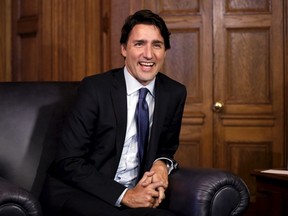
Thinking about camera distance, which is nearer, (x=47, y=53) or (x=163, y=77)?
(x=163, y=77)

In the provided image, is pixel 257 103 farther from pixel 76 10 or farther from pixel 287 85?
pixel 76 10

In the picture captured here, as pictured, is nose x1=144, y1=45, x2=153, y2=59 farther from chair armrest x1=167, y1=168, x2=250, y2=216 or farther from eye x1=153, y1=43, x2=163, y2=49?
chair armrest x1=167, y1=168, x2=250, y2=216

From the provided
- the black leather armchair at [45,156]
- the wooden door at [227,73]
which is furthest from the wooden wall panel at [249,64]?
the black leather armchair at [45,156]

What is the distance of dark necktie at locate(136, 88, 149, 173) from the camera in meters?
2.24

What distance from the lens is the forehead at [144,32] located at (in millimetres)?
2238

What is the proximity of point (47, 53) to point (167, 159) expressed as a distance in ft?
7.34

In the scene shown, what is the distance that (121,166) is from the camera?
225 centimetres

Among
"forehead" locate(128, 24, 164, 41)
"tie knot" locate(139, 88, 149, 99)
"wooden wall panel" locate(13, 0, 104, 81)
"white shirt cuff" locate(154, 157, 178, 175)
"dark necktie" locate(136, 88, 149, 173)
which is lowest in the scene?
"white shirt cuff" locate(154, 157, 178, 175)

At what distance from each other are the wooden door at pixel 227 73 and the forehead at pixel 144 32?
1.76 m

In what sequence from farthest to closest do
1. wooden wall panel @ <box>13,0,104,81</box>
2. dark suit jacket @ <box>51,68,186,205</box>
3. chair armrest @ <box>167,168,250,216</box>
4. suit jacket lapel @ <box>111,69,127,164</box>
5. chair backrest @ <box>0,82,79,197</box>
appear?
1. wooden wall panel @ <box>13,0,104,81</box>
2. chair backrest @ <box>0,82,79,197</box>
3. suit jacket lapel @ <box>111,69,127,164</box>
4. dark suit jacket @ <box>51,68,186,205</box>
5. chair armrest @ <box>167,168,250,216</box>

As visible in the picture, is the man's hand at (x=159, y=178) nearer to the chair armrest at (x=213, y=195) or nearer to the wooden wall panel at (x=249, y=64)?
the chair armrest at (x=213, y=195)

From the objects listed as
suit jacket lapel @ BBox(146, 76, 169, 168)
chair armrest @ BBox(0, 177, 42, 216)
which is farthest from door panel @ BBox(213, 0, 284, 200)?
chair armrest @ BBox(0, 177, 42, 216)

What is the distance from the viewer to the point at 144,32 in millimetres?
2240

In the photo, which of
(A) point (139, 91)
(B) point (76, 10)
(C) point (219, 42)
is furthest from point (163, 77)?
(B) point (76, 10)
